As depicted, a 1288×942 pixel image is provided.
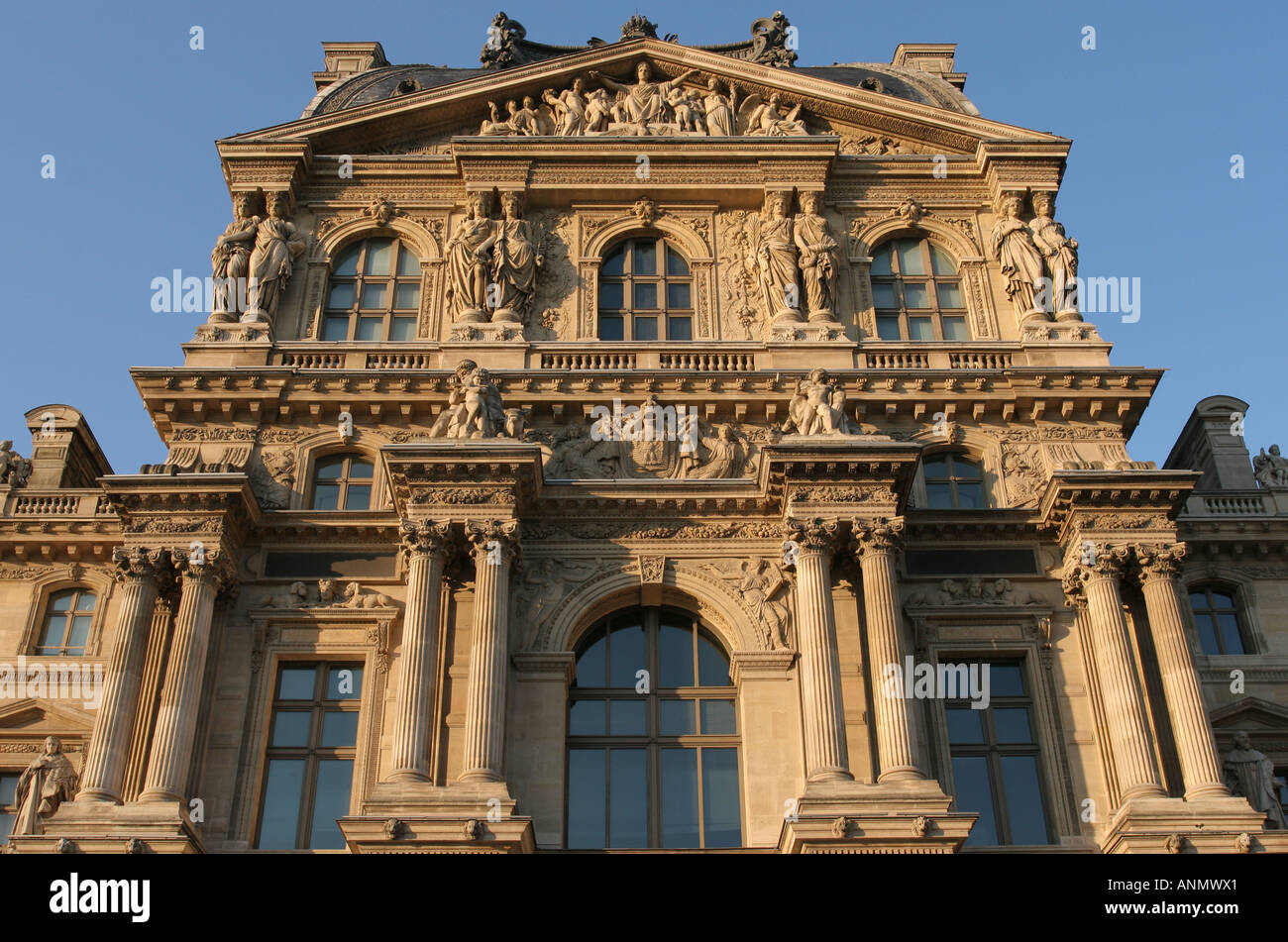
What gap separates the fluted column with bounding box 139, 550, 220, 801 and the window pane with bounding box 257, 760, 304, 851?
4.92 ft

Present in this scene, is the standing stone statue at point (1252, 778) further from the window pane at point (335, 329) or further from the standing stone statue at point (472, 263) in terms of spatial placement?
the window pane at point (335, 329)

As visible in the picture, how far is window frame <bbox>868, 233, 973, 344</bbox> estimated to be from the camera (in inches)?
1211

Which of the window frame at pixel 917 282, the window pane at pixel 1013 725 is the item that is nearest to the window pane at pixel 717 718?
the window pane at pixel 1013 725

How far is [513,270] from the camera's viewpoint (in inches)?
1195

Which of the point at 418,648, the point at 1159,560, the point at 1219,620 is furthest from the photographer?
the point at 1219,620

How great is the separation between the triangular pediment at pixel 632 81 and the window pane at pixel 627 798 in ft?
46.3

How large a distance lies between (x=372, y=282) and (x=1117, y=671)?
666 inches

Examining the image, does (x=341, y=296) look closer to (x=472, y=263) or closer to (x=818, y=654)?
(x=472, y=263)

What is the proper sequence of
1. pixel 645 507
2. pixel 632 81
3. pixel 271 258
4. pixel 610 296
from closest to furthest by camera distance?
pixel 645 507, pixel 271 258, pixel 610 296, pixel 632 81

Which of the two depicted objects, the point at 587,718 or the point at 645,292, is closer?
the point at 587,718

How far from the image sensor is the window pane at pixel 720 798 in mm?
24141

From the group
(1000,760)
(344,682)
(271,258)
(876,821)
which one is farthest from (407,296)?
(876,821)
